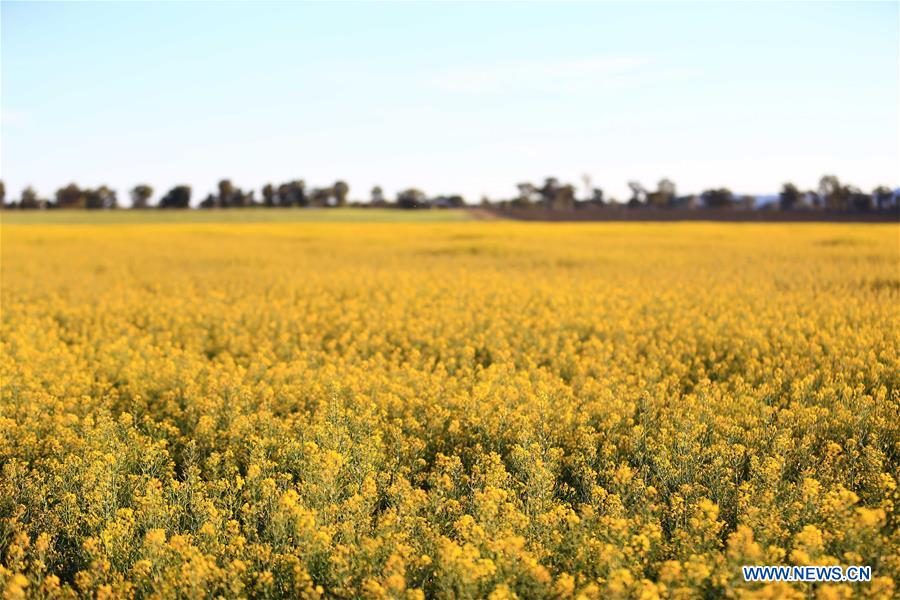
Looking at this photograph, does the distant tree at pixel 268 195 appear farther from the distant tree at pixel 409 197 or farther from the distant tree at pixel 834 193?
the distant tree at pixel 834 193

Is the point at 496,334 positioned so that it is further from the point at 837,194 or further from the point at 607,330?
the point at 837,194

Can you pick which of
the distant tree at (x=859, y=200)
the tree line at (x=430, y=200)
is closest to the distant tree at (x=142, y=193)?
the tree line at (x=430, y=200)

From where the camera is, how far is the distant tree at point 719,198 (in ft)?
308

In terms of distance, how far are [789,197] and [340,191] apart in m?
54.6

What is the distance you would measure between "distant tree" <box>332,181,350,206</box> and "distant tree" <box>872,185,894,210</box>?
61090mm

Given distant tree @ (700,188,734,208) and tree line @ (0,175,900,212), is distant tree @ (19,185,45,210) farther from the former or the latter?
distant tree @ (700,188,734,208)

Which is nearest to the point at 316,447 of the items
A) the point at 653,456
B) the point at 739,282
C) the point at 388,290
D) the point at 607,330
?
the point at 653,456

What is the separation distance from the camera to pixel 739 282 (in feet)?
47.6

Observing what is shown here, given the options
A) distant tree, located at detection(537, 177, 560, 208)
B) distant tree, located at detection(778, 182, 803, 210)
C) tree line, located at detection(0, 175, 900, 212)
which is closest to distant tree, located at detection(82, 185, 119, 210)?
tree line, located at detection(0, 175, 900, 212)

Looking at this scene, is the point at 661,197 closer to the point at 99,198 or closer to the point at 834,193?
the point at 834,193

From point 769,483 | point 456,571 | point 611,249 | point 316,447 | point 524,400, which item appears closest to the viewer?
point 456,571

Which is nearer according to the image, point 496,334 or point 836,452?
point 836,452

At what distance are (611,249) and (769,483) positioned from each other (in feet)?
74.3

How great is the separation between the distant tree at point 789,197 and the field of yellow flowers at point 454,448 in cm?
7737
